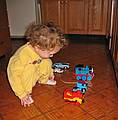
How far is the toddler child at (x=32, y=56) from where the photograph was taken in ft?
3.62

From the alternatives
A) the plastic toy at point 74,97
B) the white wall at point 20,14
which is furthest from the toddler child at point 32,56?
the white wall at point 20,14

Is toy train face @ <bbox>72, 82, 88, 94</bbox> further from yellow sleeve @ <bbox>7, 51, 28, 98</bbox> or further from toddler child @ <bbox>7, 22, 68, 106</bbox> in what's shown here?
yellow sleeve @ <bbox>7, 51, 28, 98</bbox>

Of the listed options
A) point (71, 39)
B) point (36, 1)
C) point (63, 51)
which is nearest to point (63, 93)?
point (63, 51)

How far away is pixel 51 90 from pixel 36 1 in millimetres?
1588

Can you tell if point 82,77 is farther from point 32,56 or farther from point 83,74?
point 32,56

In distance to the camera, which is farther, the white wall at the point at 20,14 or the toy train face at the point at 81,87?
the white wall at the point at 20,14

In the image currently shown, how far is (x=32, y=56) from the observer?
124 centimetres

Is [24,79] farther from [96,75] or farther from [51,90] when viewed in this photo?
[96,75]

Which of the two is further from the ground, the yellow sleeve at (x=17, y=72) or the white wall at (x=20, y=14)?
the white wall at (x=20, y=14)

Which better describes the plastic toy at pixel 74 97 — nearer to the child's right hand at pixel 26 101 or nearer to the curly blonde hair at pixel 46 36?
the child's right hand at pixel 26 101

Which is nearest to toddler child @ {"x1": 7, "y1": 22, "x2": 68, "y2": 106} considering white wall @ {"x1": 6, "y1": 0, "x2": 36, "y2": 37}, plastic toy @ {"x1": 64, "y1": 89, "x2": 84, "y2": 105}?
plastic toy @ {"x1": 64, "y1": 89, "x2": 84, "y2": 105}

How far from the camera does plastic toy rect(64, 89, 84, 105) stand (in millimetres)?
1267

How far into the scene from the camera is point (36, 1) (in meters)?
2.68

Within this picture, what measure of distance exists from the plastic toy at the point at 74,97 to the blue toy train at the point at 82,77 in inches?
2.5
